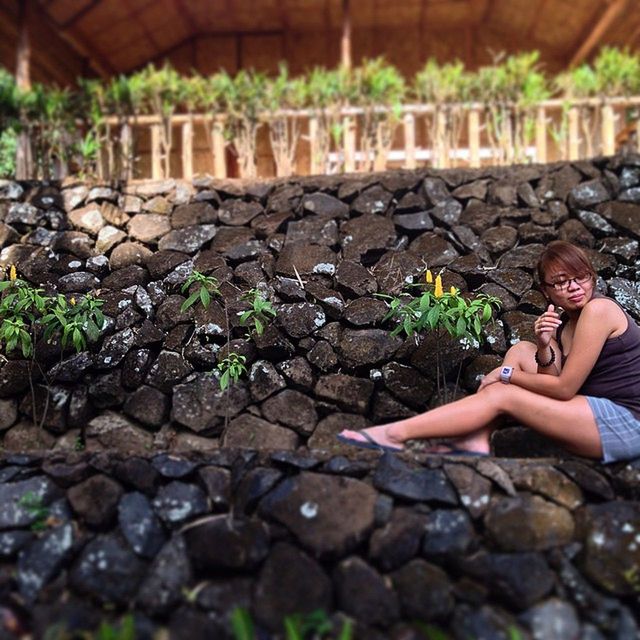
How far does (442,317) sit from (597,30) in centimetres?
663

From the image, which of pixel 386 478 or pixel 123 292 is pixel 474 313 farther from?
pixel 123 292

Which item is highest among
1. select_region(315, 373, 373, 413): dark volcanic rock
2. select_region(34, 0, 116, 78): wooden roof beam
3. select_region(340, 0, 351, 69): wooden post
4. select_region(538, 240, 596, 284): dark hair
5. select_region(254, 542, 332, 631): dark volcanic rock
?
select_region(34, 0, 116, 78): wooden roof beam

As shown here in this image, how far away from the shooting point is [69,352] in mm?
3891

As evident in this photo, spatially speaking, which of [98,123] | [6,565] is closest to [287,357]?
[6,565]

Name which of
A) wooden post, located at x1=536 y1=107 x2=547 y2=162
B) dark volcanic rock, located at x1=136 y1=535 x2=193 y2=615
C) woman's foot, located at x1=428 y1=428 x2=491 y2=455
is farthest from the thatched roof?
dark volcanic rock, located at x1=136 y1=535 x2=193 y2=615

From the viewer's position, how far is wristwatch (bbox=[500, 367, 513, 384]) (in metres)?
2.78

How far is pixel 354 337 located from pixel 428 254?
0.97 metres

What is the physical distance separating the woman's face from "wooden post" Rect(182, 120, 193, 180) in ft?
11.7

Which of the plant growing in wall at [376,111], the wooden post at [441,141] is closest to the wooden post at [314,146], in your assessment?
the plant growing in wall at [376,111]

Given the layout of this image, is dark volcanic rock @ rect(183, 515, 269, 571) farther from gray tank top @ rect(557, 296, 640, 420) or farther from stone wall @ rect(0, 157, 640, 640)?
gray tank top @ rect(557, 296, 640, 420)

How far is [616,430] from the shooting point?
8.40 feet

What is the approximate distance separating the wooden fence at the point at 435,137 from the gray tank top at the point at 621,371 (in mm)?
3058

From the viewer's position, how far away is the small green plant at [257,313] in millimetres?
3621

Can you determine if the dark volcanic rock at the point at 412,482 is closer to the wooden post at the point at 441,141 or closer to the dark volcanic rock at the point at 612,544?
the dark volcanic rock at the point at 612,544
